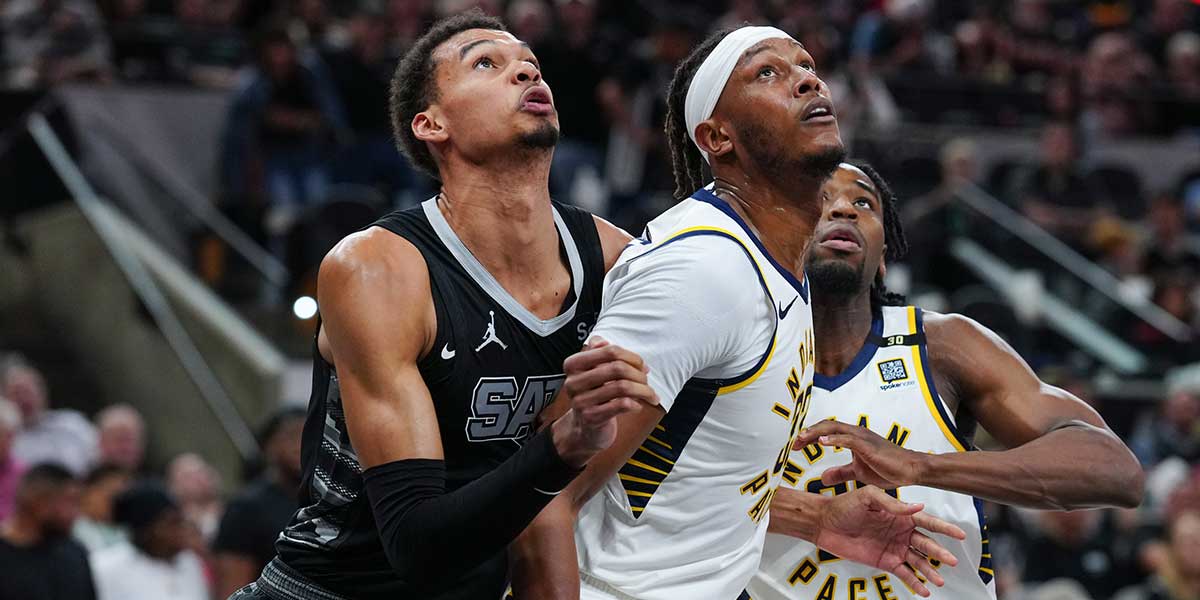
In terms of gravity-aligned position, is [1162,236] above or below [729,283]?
below

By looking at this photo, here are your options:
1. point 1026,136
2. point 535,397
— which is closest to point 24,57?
point 1026,136

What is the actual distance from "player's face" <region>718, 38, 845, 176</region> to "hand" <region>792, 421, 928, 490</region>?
68cm

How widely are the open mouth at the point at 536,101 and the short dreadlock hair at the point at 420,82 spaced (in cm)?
29

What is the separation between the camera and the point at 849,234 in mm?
5016

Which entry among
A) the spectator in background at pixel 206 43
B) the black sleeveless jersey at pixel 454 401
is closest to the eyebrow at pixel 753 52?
the black sleeveless jersey at pixel 454 401

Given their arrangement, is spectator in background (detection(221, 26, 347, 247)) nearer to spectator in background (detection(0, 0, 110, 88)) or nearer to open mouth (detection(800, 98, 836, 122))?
spectator in background (detection(0, 0, 110, 88))

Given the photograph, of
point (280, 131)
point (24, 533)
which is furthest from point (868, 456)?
point (280, 131)

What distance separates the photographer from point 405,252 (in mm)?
4090

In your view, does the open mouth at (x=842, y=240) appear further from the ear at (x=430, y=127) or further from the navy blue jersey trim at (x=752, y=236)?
the ear at (x=430, y=127)

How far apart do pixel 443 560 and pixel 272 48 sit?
33.2 ft

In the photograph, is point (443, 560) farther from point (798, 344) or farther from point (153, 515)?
point (153, 515)

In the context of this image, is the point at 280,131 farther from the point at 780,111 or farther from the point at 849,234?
the point at 780,111

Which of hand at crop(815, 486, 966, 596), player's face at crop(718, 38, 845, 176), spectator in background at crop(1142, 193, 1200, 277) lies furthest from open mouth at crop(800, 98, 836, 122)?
spectator in background at crop(1142, 193, 1200, 277)

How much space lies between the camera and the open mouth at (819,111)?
13.9ft
